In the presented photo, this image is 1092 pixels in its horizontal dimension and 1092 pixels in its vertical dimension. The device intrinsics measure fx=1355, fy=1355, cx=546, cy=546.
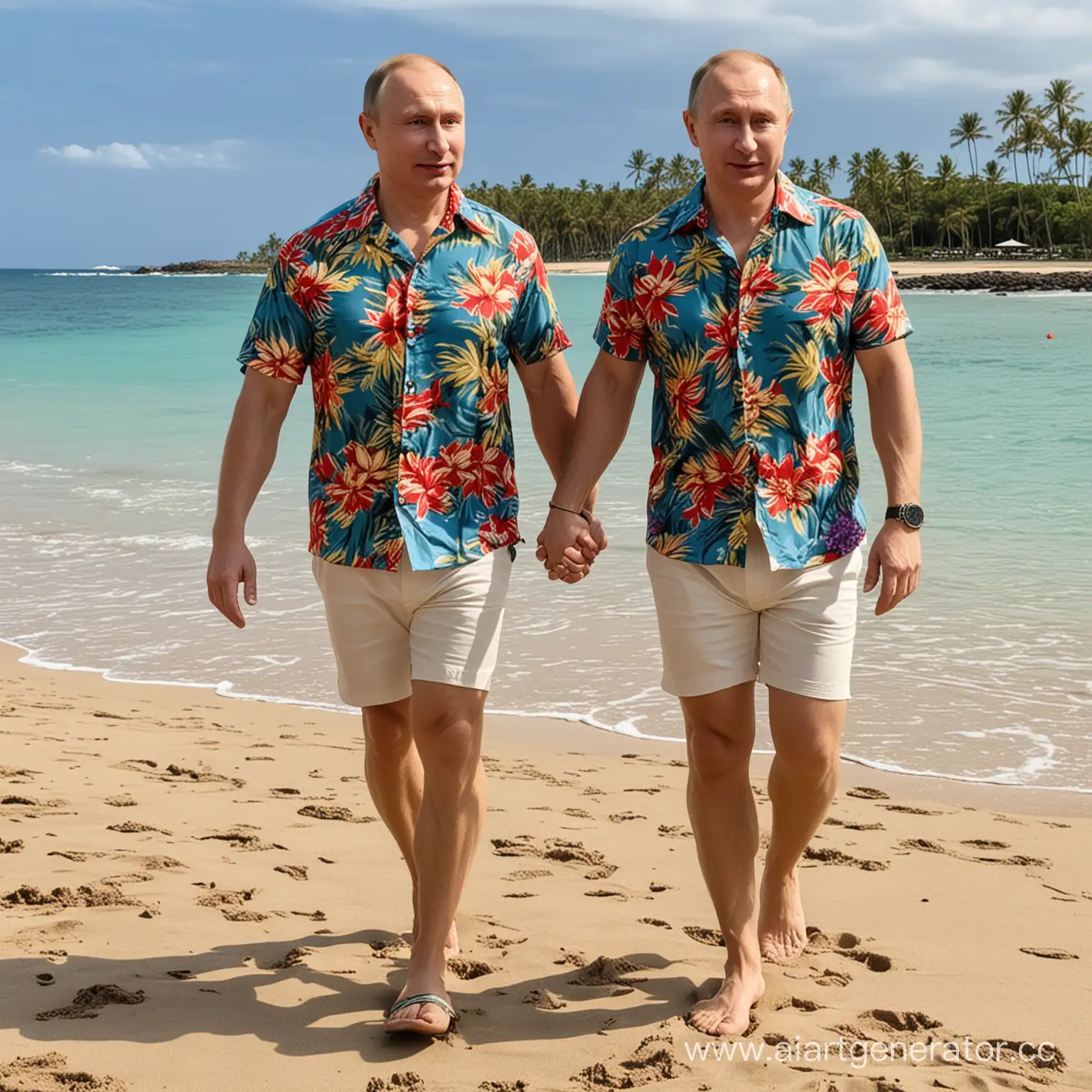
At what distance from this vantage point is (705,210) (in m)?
3.43

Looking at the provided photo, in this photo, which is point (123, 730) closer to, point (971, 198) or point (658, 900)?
point (658, 900)

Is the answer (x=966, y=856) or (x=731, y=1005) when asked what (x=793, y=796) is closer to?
(x=731, y=1005)

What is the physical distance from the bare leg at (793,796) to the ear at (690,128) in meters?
1.44

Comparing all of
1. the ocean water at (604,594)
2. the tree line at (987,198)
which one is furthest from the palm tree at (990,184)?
the ocean water at (604,594)

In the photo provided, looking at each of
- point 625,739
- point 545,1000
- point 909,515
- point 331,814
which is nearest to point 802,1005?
point 545,1000

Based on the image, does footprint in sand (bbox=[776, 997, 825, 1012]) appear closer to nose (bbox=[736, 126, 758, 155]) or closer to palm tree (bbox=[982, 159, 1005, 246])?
nose (bbox=[736, 126, 758, 155])

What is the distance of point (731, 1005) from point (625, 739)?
3.13 m

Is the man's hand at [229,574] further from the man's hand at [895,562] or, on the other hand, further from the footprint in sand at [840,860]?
the footprint in sand at [840,860]

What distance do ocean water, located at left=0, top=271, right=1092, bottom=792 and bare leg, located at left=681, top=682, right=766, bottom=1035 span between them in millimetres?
2699

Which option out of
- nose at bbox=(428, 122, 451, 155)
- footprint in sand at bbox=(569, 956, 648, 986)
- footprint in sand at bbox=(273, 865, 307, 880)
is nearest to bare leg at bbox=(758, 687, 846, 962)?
footprint in sand at bbox=(569, 956, 648, 986)

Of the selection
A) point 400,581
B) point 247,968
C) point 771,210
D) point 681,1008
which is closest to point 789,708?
point 681,1008

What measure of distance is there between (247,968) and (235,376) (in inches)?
1115

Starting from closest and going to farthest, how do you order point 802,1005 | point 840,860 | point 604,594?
point 802,1005 → point 840,860 → point 604,594

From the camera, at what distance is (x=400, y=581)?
134 inches
